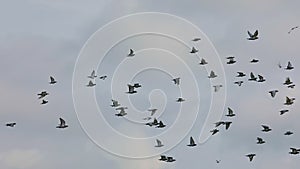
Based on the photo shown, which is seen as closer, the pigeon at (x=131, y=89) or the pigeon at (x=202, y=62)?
the pigeon at (x=131, y=89)

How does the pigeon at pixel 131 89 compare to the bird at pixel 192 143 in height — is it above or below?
above

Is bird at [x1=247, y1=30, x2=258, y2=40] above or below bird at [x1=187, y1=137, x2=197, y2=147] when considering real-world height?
above

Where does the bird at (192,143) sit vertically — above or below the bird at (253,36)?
below

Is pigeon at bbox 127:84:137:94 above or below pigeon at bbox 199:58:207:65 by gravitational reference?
below

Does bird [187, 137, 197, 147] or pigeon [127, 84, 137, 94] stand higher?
pigeon [127, 84, 137, 94]

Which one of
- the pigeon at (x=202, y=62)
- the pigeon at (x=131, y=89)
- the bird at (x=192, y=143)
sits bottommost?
the bird at (x=192, y=143)

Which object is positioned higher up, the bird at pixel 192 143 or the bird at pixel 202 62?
the bird at pixel 202 62

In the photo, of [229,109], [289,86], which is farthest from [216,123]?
[289,86]

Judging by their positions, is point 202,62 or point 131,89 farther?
point 202,62

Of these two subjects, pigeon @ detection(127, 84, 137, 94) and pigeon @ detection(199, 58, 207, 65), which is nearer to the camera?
pigeon @ detection(127, 84, 137, 94)

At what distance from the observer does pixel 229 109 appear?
119 m

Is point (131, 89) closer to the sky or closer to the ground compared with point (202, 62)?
closer to the ground

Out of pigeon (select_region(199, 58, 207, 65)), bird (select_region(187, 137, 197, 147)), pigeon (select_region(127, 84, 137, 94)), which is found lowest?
bird (select_region(187, 137, 197, 147))

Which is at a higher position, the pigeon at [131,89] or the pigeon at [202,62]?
the pigeon at [202,62]
